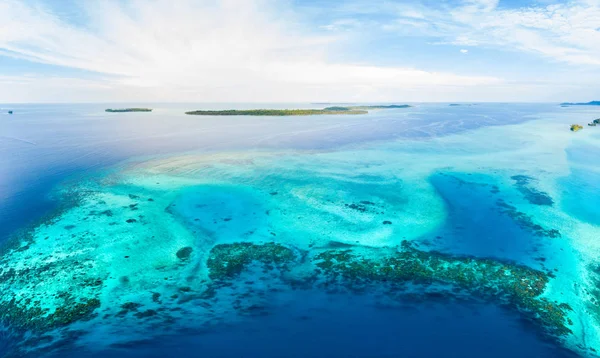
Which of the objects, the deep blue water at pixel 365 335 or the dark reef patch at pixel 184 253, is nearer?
the deep blue water at pixel 365 335

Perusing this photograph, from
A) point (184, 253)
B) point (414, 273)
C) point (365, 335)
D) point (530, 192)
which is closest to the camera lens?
point (365, 335)

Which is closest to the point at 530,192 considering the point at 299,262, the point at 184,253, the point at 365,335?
the point at 299,262

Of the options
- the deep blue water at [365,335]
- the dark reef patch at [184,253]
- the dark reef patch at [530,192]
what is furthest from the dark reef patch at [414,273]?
the dark reef patch at [530,192]

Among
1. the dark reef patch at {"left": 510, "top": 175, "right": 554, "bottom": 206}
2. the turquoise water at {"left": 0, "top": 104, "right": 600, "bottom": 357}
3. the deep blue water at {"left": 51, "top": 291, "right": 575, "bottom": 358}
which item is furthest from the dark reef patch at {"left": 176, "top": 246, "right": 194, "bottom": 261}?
the dark reef patch at {"left": 510, "top": 175, "right": 554, "bottom": 206}

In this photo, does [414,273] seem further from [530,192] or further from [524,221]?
[530,192]

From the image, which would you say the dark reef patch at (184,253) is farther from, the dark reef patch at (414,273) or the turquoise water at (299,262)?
the dark reef patch at (414,273)

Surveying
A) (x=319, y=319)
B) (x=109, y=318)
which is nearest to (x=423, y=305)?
(x=319, y=319)

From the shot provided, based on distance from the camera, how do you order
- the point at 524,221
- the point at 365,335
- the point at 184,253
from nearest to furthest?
the point at 365,335, the point at 184,253, the point at 524,221

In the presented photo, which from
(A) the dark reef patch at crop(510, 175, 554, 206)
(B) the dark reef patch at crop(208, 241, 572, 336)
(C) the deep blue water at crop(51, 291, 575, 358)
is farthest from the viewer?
(A) the dark reef patch at crop(510, 175, 554, 206)

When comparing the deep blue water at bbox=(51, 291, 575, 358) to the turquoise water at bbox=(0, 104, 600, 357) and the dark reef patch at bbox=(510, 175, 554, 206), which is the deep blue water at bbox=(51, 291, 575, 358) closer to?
the turquoise water at bbox=(0, 104, 600, 357)
